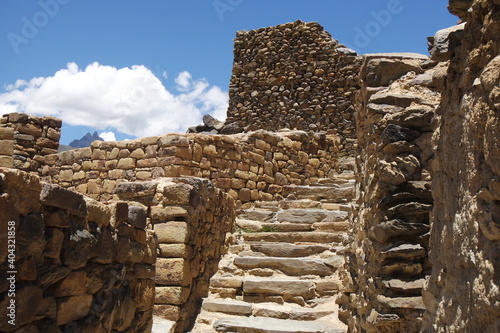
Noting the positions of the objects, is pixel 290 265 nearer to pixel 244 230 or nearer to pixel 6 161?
pixel 244 230

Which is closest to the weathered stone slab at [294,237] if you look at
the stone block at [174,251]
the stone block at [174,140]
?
the stone block at [174,140]

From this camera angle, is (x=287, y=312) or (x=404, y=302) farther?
(x=287, y=312)

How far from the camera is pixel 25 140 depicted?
10.0 meters

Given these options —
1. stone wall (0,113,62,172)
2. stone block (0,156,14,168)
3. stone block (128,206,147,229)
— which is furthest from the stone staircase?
stone block (0,156,14,168)

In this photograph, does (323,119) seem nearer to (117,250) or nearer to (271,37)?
(271,37)

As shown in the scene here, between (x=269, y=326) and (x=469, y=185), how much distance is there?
3.91 meters

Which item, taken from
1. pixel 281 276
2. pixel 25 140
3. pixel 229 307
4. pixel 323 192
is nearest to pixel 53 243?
pixel 229 307

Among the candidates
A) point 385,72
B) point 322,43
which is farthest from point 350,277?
point 322,43

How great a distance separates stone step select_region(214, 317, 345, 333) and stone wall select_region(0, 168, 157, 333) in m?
1.88

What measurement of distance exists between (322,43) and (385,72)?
426 inches

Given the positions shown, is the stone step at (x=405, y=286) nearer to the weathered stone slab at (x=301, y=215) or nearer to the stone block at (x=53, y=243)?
the stone block at (x=53, y=243)

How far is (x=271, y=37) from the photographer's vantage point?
610 inches

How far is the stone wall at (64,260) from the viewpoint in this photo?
6.76ft

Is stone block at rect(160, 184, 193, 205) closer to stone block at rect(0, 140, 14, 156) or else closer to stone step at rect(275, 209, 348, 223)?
stone step at rect(275, 209, 348, 223)
